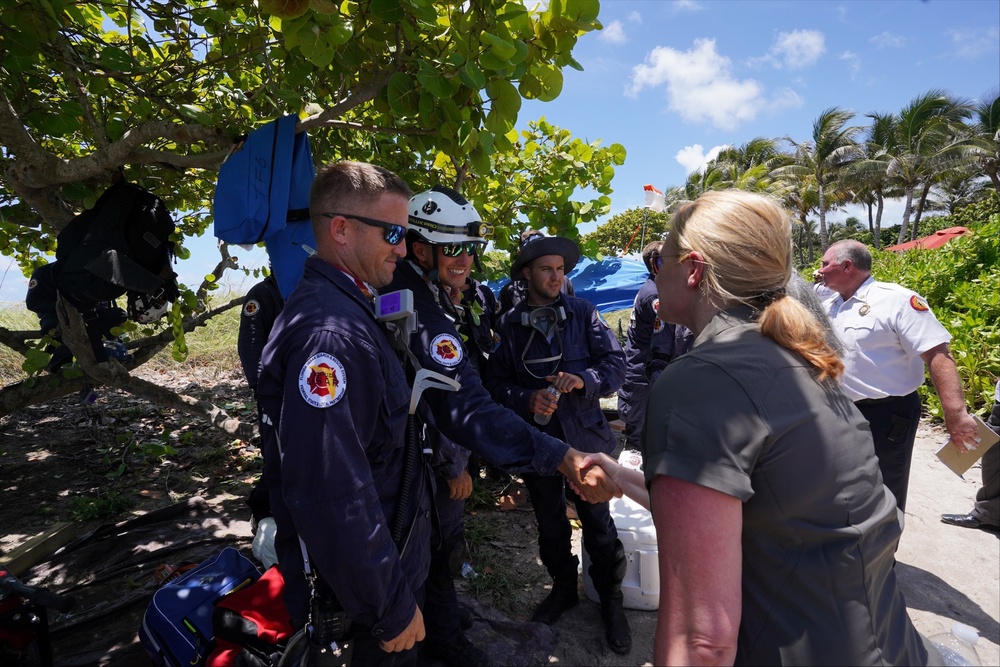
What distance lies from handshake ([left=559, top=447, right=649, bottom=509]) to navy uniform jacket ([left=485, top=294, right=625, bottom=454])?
1.13m

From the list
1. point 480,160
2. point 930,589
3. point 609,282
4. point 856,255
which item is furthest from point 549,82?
point 609,282

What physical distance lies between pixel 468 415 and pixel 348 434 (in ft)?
2.73

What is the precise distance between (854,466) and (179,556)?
14.4 ft

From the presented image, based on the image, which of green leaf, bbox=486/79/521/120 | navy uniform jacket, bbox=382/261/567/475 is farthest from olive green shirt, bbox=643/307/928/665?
green leaf, bbox=486/79/521/120

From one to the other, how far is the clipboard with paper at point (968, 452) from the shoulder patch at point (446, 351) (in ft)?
10.4

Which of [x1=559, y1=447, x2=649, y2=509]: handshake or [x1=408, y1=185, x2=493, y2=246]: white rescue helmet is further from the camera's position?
[x1=408, y1=185, x2=493, y2=246]: white rescue helmet

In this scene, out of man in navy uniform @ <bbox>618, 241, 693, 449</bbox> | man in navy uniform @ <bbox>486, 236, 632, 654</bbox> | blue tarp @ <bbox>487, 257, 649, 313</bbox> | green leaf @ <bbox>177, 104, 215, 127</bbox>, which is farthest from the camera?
blue tarp @ <bbox>487, 257, 649, 313</bbox>

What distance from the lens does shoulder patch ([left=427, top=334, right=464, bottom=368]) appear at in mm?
2424

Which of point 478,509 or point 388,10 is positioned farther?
point 478,509

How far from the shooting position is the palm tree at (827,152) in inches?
1594

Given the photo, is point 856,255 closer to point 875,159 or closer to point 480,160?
point 480,160

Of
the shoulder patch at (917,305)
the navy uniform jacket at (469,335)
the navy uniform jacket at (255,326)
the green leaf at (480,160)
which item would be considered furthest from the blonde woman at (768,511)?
the shoulder patch at (917,305)

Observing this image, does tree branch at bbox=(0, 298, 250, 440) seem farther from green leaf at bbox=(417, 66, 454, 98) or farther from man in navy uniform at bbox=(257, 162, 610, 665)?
green leaf at bbox=(417, 66, 454, 98)

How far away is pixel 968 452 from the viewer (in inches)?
136
